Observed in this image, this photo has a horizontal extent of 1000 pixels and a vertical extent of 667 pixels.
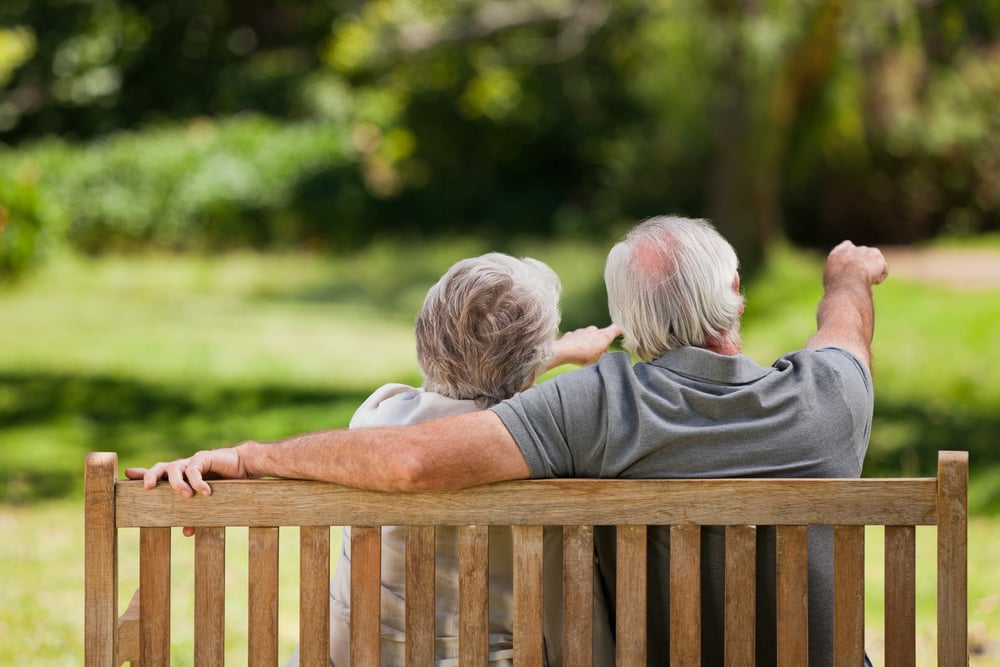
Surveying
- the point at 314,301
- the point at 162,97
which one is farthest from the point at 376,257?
the point at 162,97

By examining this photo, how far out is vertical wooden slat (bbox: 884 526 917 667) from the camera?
2146 millimetres

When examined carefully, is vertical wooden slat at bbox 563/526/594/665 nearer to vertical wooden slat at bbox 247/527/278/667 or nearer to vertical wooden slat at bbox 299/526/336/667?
vertical wooden slat at bbox 299/526/336/667

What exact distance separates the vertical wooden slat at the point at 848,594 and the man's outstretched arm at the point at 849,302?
38 cm

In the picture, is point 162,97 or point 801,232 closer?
point 801,232

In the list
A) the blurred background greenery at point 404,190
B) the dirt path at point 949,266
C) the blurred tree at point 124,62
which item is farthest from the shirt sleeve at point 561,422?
the blurred tree at point 124,62

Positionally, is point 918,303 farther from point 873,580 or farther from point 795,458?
point 795,458

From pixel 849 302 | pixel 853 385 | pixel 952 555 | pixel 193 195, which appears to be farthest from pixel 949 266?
pixel 952 555

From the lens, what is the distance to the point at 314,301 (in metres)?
15.1

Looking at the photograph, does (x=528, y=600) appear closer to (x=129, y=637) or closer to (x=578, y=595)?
(x=578, y=595)

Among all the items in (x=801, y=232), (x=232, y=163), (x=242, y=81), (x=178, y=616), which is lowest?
(x=178, y=616)

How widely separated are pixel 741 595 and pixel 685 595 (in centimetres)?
10

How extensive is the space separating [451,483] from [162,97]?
80.9 ft

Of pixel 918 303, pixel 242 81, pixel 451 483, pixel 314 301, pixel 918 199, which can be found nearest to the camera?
pixel 451 483

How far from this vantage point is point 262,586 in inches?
86.1
